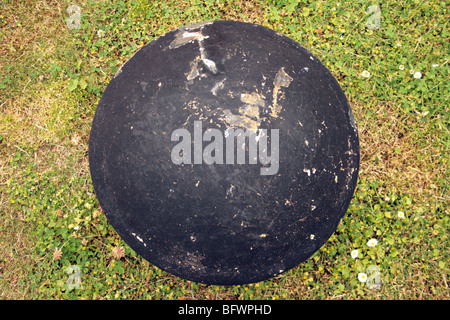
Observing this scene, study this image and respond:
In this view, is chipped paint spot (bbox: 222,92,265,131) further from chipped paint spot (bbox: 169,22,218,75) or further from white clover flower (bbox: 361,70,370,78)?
white clover flower (bbox: 361,70,370,78)

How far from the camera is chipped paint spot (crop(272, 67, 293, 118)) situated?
180cm

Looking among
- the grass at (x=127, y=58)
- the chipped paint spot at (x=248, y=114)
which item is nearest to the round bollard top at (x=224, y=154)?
the chipped paint spot at (x=248, y=114)

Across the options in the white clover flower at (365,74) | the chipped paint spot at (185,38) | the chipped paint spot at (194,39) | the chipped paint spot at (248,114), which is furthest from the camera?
the white clover flower at (365,74)

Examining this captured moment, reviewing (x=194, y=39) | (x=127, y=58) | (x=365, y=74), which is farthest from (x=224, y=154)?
(x=365, y=74)

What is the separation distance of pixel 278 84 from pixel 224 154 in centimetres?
53

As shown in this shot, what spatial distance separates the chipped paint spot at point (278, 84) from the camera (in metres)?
1.80

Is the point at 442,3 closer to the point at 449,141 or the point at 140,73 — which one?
the point at 449,141


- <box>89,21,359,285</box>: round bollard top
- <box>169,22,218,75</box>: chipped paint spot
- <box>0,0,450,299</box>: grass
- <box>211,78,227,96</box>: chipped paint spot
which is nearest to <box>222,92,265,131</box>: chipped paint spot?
<box>89,21,359,285</box>: round bollard top

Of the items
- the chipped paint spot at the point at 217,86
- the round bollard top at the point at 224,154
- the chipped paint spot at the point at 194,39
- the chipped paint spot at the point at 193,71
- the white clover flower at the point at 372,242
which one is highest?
the chipped paint spot at the point at 194,39

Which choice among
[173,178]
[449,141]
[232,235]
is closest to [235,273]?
[232,235]

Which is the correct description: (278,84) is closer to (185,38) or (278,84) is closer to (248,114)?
(248,114)

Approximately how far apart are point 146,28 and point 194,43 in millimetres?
1835

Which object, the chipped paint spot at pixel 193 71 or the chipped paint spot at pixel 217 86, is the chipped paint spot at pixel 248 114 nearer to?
the chipped paint spot at pixel 217 86

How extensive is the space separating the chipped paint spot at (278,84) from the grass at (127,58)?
177 centimetres
